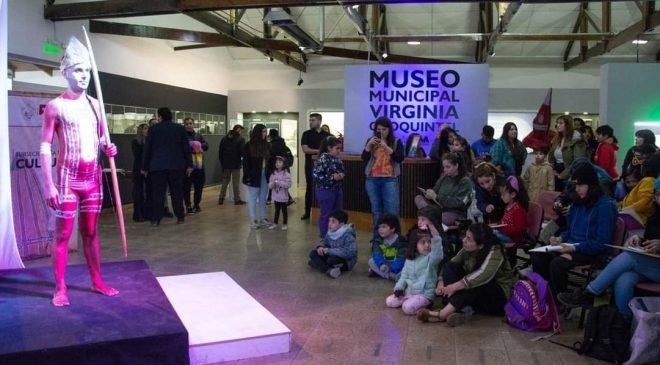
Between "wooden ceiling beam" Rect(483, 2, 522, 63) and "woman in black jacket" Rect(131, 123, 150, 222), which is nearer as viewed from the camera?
"wooden ceiling beam" Rect(483, 2, 522, 63)

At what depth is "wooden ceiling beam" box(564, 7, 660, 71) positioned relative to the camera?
31.3 ft

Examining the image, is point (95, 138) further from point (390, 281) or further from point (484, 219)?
point (484, 219)

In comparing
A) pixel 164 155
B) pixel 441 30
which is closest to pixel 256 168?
pixel 164 155

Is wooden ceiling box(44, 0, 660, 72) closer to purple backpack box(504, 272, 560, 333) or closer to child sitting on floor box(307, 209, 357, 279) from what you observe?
child sitting on floor box(307, 209, 357, 279)

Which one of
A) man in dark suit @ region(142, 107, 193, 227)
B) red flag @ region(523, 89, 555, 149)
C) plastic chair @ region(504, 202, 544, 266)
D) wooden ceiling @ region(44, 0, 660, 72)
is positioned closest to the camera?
plastic chair @ region(504, 202, 544, 266)

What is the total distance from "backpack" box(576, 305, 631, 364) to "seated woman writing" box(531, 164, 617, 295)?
0.66 m

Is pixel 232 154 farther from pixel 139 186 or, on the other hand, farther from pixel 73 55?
pixel 73 55

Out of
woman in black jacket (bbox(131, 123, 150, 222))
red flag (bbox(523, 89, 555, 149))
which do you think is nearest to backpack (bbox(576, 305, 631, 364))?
red flag (bbox(523, 89, 555, 149))

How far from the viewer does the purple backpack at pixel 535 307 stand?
381 cm

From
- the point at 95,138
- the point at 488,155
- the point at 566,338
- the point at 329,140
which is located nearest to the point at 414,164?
the point at 488,155

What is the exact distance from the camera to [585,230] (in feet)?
13.5

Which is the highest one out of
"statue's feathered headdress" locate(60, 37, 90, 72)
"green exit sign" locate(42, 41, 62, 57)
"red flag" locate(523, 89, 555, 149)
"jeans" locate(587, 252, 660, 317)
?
"green exit sign" locate(42, 41, 62, 57)

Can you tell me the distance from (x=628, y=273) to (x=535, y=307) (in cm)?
62

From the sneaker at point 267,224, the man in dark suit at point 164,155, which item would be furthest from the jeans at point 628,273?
Answer: the man in dark suit at point 164,155
